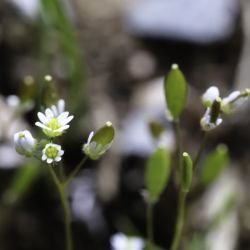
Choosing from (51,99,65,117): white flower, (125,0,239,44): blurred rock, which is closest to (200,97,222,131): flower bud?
(51,99,65,117): white flower

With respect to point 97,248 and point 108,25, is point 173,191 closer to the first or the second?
point 97,248

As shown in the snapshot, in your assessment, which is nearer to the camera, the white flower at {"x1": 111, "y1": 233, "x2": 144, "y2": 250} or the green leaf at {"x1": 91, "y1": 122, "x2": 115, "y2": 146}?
A: the green leaf at {"x1": 91, "y1": 122, "x2": 115, "y2": 146}

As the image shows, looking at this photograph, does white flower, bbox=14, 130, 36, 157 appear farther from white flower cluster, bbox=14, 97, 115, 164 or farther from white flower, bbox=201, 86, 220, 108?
white flower, bbox=201, 86, 220, 108

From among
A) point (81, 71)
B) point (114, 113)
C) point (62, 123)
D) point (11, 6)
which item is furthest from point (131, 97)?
point (62, 123)

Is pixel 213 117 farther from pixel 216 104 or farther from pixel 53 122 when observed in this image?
pixel 53 122

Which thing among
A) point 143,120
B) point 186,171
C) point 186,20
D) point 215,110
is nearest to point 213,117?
point 215,110
